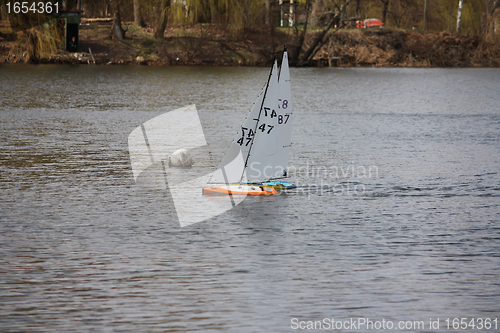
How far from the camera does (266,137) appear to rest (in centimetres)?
2203

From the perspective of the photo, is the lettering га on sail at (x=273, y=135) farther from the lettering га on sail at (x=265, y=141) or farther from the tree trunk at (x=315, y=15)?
the tree trunk at (x=315, y=15)

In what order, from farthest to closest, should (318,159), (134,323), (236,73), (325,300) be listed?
(236,73) → (318,159) → (325,300) → (134,323)

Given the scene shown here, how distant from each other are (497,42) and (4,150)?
114m

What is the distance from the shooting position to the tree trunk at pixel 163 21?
10831cm

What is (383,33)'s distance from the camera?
12988cm

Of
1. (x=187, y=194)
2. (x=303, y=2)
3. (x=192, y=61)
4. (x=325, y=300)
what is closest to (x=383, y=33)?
(x=303, y=2)

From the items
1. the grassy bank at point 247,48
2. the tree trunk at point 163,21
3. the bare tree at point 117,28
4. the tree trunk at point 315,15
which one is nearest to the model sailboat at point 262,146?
the grassy bank at point 247,48

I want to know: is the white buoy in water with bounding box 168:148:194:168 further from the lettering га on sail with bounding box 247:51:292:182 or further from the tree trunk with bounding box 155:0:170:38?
the tree trunk with bounding box 155:0:170:38

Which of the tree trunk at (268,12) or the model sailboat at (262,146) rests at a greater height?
the tree trunk at (268,12)

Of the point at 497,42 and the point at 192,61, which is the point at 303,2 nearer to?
the point at 192,61

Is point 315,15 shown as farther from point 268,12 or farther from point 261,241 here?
point 261,241

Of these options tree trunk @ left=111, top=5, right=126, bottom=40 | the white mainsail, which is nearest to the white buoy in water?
the white mainsail

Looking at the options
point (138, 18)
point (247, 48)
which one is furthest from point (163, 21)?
point (247, 48)

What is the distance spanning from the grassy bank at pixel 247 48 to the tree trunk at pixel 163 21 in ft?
5.14
